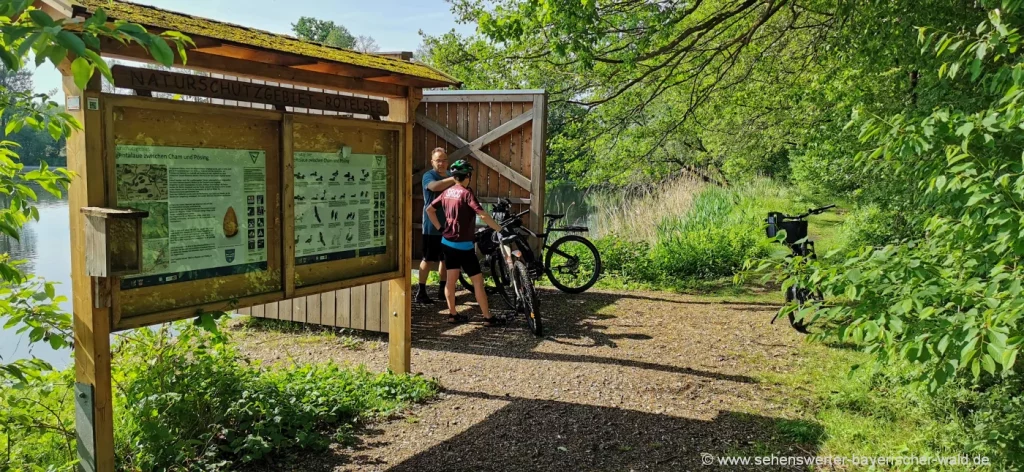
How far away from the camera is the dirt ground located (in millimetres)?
4109

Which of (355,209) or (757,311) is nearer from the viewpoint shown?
(355,209)

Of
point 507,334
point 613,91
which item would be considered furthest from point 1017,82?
point 613,91

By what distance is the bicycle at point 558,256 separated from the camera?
843 centimetres

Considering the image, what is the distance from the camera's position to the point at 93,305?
329 centimetres

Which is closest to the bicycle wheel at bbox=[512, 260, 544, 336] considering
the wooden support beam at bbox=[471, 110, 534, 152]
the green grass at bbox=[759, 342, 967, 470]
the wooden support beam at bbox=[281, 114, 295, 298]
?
the green grass at bbox=[759, 342, 967, 470]

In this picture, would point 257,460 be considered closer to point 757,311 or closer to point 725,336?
point 725,336

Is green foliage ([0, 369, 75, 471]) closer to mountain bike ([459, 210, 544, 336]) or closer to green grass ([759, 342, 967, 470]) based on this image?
green grass ([759, 342, 967, 470])

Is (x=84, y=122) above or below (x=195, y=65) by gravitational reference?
below

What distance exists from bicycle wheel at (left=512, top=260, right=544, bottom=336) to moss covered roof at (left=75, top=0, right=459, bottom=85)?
226 cm

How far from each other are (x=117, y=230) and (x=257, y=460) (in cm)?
141

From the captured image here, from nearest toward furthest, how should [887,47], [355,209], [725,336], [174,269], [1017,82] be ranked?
[1017,82]
[174,269]
[355,209]
[887,47]
[725,336]

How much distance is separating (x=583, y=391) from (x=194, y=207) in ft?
9.50

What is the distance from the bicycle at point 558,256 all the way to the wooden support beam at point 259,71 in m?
3.08

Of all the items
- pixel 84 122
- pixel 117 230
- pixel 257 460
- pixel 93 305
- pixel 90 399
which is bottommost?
pixel 257 460
